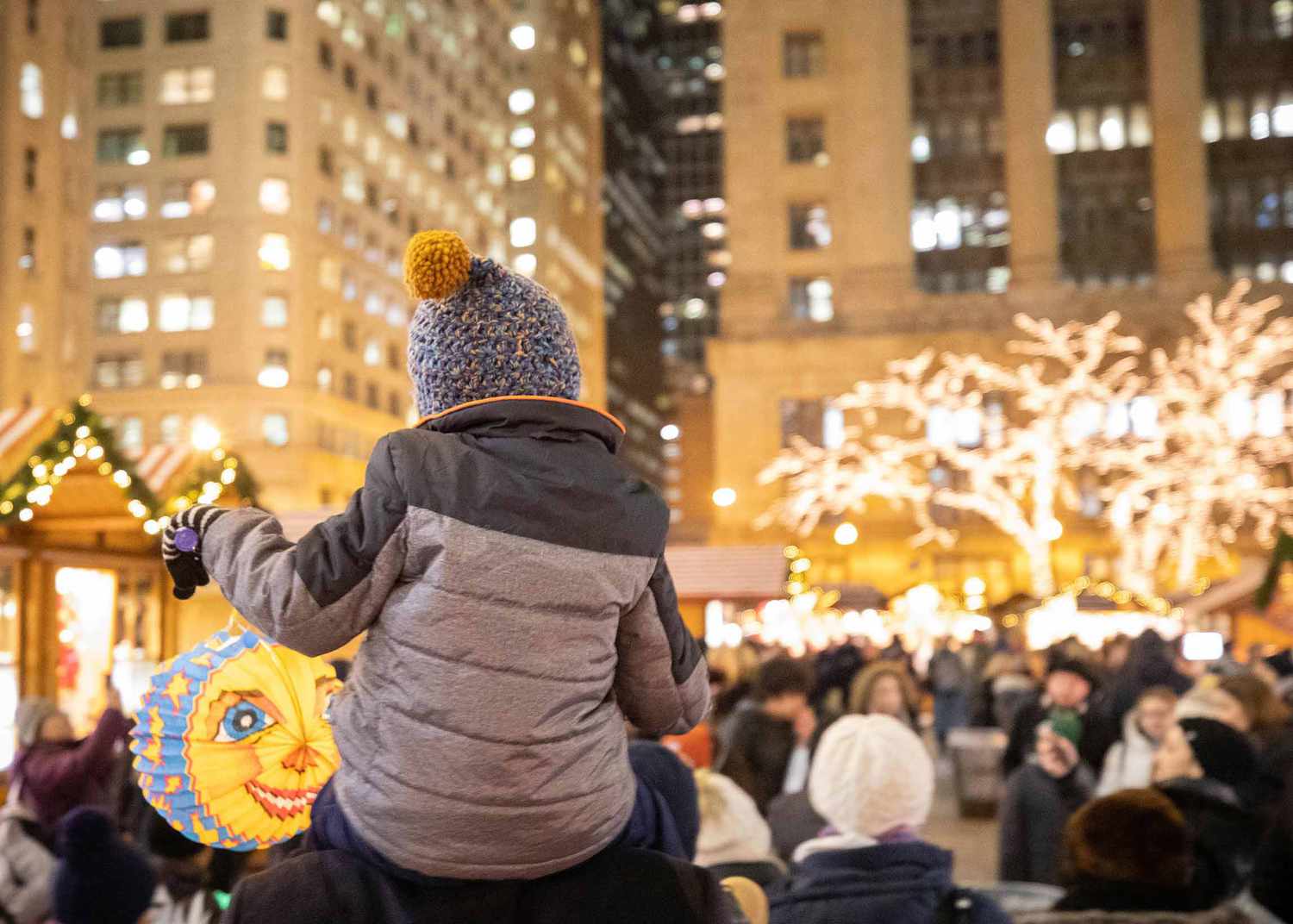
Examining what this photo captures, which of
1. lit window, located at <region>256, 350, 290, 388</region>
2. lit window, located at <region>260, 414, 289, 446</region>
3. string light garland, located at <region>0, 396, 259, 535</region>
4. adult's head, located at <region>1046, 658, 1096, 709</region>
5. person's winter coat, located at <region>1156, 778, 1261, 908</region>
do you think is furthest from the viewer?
lit window, located at <region>256, 350, 290, 388</region>

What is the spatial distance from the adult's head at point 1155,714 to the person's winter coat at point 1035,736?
42.1 inches

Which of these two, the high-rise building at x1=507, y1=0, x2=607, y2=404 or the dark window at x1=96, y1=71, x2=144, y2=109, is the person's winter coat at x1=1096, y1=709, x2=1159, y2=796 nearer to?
the dark window at x1=96, y1=71, x2=144, y2=109

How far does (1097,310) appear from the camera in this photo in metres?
50.9

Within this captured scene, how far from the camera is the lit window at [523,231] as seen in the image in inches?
4067

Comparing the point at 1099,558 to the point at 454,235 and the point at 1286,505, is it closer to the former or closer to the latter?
the point at 1286,505

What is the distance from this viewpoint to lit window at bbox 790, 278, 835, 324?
5303cm

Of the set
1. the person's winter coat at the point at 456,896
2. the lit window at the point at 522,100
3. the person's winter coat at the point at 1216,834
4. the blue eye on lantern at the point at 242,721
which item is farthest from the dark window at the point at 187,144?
the person's winter coat at the point at 456,896

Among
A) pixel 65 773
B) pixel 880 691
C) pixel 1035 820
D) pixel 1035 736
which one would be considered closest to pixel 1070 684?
Answer: pixel 1035 736

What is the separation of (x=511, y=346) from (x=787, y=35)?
55.4 m

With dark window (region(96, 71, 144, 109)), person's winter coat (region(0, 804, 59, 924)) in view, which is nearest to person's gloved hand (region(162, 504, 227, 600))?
person's winter coat (region(0, 804, 59, 924))

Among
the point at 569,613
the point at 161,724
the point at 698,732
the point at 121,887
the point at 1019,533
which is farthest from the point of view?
the point at 1019,533

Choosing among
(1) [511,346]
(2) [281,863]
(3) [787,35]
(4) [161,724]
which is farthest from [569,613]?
(3) [787,35]

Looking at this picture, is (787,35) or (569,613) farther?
(787,35)

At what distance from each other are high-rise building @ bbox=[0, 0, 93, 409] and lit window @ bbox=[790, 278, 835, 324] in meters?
32.1
